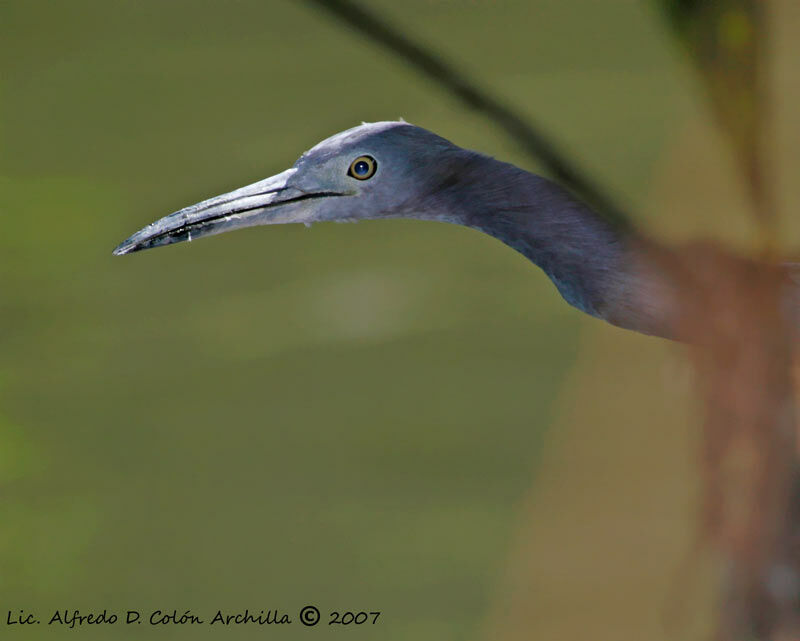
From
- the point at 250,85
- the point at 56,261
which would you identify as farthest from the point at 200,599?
the point at 250,85

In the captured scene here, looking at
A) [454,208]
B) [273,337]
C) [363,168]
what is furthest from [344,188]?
[273,337]

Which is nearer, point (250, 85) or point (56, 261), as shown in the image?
point (56, 261)

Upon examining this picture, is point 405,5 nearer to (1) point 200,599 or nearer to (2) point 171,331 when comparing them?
(2) point 171,331

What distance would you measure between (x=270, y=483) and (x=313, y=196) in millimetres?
1730

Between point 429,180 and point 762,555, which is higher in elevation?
point 429,180

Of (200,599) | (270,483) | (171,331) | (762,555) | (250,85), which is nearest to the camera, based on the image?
(762,555)

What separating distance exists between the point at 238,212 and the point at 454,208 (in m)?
0.26

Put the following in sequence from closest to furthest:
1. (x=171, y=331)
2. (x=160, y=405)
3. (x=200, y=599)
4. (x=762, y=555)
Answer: (x=762, y=555), (x=200, y=599), (x=160, y=405), (x=171, y=331)

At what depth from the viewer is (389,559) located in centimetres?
292

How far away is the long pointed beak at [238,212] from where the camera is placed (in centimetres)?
152

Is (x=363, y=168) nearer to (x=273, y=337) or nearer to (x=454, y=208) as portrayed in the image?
(x=454, y=208)

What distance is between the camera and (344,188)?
1.52 metres

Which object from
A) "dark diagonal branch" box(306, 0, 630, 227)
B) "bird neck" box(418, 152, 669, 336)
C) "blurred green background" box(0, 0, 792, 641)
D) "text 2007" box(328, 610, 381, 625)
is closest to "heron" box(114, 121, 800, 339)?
"bird neck" box(418, 152, 669, 336)

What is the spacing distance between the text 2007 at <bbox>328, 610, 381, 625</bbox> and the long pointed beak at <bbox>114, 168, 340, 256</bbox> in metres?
1.46
